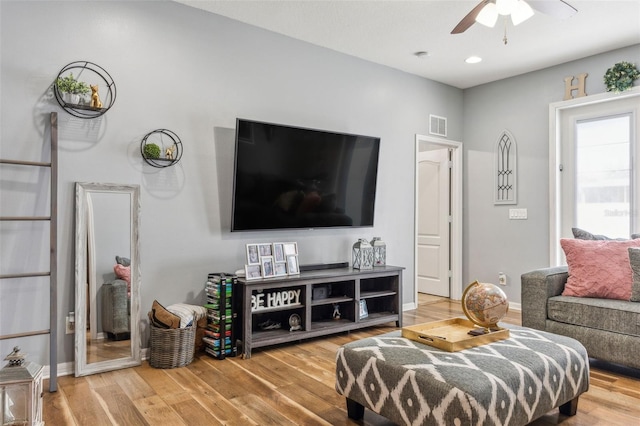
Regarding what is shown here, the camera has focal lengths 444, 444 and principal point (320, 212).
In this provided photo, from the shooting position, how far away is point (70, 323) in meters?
3.00

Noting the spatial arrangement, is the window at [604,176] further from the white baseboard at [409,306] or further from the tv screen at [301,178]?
the tv screen at [301,178]

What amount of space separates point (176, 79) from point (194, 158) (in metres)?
0.62

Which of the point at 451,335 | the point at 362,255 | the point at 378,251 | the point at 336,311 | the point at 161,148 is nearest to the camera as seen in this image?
the point at 451,335

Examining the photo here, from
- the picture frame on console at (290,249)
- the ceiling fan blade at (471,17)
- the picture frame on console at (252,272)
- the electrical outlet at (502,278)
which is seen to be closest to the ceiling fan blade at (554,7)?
the ceiling fan blade at (471,17)

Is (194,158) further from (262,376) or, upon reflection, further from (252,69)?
(262,376)

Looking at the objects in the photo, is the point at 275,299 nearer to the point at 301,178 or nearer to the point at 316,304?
the point at 316,304

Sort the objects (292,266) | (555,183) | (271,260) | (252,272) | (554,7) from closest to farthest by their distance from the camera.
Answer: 1. (554,7)
2. (252,272)
3. (271,260)
4. (292,266)
5. (555,183)

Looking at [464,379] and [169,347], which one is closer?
[464,379]

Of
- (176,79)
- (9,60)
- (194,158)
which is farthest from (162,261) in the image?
(9,60)

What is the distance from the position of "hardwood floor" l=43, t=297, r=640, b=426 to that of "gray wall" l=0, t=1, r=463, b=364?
1.62 ft

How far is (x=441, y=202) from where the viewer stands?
5824 millimetres

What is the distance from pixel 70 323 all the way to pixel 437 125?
14.3 feet

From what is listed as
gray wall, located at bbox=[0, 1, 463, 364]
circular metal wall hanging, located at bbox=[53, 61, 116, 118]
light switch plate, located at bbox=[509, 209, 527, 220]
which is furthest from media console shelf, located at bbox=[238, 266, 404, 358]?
light switch plate, located at bbox=[509, 209, 527, 220]

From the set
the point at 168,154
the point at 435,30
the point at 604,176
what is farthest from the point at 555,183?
the point at 168,154
